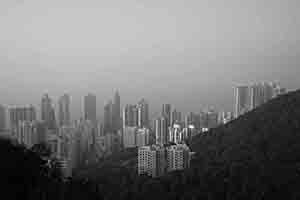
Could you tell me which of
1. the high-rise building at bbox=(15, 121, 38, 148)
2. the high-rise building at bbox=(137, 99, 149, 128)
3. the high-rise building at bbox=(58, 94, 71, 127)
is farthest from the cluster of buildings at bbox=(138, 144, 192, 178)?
the high-rise building at bbox=(58, 94, 71, 127)

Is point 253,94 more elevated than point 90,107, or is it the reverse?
point 253,94

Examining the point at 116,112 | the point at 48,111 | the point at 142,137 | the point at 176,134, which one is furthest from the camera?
the point at 116,112

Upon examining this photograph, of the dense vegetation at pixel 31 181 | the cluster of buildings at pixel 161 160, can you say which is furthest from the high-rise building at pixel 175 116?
the dense vegetation at pixel 31 181

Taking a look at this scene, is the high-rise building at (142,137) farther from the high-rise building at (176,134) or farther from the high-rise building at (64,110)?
the high-rise building at (64,110)

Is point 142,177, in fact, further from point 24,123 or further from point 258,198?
point 24,123

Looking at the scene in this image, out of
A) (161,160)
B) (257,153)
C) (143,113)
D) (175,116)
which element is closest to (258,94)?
(175,116)

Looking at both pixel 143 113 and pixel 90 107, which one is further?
pixel 90 107

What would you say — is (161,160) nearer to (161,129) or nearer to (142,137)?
(142,137)
